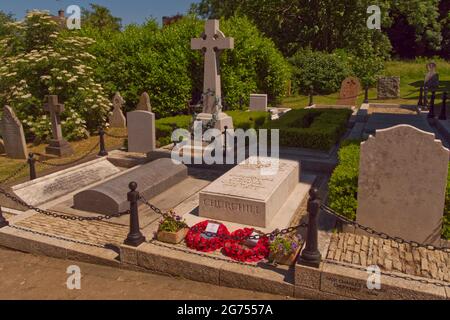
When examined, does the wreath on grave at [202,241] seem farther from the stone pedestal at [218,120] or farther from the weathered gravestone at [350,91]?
the weathered gravestone at [350,91]

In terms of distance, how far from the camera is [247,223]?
754 cm

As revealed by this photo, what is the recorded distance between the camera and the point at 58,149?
554 inches

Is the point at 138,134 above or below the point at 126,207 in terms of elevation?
above

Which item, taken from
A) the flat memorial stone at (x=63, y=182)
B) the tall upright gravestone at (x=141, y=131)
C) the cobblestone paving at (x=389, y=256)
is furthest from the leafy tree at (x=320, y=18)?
the cobblestone paving at (x=389, y=256)

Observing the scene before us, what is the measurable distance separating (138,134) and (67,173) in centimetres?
335

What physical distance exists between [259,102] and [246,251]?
1535 centimetres

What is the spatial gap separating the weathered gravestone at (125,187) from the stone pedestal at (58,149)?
205 inches

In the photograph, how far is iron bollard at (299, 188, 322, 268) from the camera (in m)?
5.41

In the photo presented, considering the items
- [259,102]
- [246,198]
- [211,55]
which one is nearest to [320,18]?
[259,102]

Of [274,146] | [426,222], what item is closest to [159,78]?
[274,146]

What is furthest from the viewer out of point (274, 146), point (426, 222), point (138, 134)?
point (138, 134)

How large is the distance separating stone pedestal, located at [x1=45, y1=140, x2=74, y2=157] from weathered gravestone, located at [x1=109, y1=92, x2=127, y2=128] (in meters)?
5.42

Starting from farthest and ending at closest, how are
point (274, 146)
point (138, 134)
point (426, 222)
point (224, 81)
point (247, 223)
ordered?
point (224, 81)
point (138, 134)
point (274, 146)
point (247, 223)
point (426, 222)
